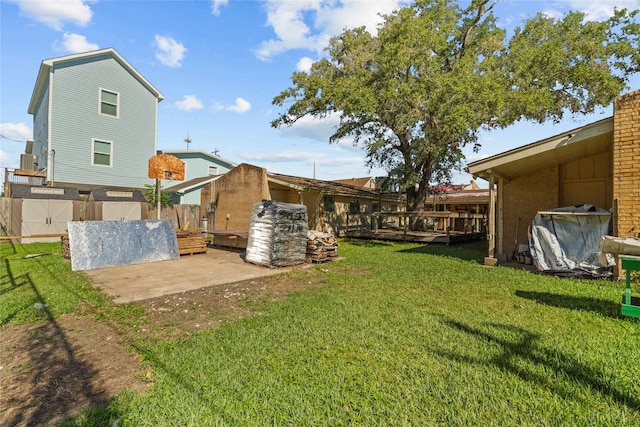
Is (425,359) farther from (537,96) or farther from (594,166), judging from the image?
(537,96)

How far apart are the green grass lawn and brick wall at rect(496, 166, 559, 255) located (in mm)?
5275

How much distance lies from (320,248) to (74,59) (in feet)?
50.6

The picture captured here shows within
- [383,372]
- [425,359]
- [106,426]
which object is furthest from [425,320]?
[106,426]

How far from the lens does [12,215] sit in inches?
520

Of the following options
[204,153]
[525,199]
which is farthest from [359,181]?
[525,199]

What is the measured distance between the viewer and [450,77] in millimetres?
11445

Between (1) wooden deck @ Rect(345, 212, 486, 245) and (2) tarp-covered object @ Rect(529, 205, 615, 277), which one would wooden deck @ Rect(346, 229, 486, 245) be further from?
(2) tarp-covered object @ Rect(529, 205, 615, 277)

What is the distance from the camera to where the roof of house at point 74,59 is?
14.9 meters

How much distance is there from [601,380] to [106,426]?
12.9 feet

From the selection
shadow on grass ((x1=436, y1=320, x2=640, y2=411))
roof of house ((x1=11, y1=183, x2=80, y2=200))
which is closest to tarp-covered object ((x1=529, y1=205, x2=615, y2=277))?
shadow on grass ((x1=436, y1=320, x2=640, y2=411))

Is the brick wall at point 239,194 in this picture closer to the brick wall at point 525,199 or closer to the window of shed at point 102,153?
the window of shed at point 102,153

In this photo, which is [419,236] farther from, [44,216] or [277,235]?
[44,216]

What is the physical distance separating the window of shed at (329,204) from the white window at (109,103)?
1185 cm

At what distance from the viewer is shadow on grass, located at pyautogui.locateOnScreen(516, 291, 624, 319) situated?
4.73 metres
